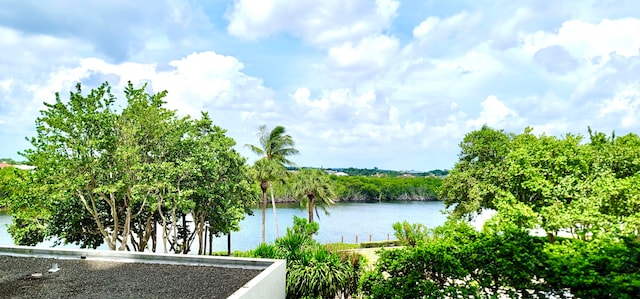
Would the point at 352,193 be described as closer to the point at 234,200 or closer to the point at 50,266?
the point at 234,200

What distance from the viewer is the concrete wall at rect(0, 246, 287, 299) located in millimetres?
6910

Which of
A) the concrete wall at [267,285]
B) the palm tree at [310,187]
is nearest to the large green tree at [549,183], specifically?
the concrete wall at [267,285]

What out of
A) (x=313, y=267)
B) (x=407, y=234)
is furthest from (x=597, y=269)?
(x=313, y=267)

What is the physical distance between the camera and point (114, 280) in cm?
714

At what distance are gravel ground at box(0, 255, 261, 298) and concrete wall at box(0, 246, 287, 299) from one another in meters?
0.25

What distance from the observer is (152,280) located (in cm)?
714

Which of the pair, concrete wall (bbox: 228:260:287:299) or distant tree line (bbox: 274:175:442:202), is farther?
distant tree line (bbox: 274:175:442:202)

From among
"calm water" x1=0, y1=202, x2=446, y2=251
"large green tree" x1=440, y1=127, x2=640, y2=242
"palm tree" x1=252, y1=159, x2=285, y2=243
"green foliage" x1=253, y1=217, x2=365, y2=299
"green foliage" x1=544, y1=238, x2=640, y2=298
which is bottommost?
"calm water" x1=0, y1=202, x2=446, y2=251

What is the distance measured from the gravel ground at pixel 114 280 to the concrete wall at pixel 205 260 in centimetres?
25

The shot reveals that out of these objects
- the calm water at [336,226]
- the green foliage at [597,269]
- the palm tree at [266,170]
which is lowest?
the calm water at [336,226]

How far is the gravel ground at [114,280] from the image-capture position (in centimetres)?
644

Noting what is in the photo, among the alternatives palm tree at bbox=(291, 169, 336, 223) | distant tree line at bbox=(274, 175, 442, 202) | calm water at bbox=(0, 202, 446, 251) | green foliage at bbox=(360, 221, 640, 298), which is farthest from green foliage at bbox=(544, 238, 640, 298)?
distant tree line at bbox=(274, 175, 442, 202)

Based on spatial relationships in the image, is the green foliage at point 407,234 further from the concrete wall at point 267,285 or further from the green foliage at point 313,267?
the concrete wall at point 267,285

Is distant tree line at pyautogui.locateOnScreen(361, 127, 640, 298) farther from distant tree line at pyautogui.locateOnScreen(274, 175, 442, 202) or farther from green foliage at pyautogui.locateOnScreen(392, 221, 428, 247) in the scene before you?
distant tree line at pyautogui.locateOnScreen(274, 175, 442, 202)
